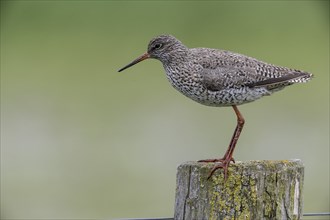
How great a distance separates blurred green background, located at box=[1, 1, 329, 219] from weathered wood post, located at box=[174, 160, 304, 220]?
15.7 feet

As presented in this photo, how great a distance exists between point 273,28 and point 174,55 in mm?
8688

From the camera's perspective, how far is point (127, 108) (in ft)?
41.2

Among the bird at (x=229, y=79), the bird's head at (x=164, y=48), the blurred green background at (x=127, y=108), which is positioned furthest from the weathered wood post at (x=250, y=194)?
the blurred green background at (x=127, y=108)

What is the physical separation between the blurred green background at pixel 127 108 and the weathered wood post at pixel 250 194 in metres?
4.77

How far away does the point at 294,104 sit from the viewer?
41.8ft

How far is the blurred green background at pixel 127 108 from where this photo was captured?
10602mm

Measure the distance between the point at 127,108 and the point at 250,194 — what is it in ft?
25.4

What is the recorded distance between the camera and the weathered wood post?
16.0ft

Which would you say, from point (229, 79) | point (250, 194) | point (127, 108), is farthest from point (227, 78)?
point (127, 108)

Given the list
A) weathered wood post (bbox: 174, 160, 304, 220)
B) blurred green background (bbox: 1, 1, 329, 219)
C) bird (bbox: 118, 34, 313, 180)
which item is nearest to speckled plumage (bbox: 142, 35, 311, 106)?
bird (bbox: 118, 34, 313, 180)

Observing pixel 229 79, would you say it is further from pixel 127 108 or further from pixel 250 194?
pixel 127 108

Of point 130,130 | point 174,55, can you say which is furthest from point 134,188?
point 174,55

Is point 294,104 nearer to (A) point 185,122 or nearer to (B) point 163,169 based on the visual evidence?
(A) point 185,122

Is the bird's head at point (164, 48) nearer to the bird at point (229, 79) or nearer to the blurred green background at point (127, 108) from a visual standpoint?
the bird at point (229, 79)
